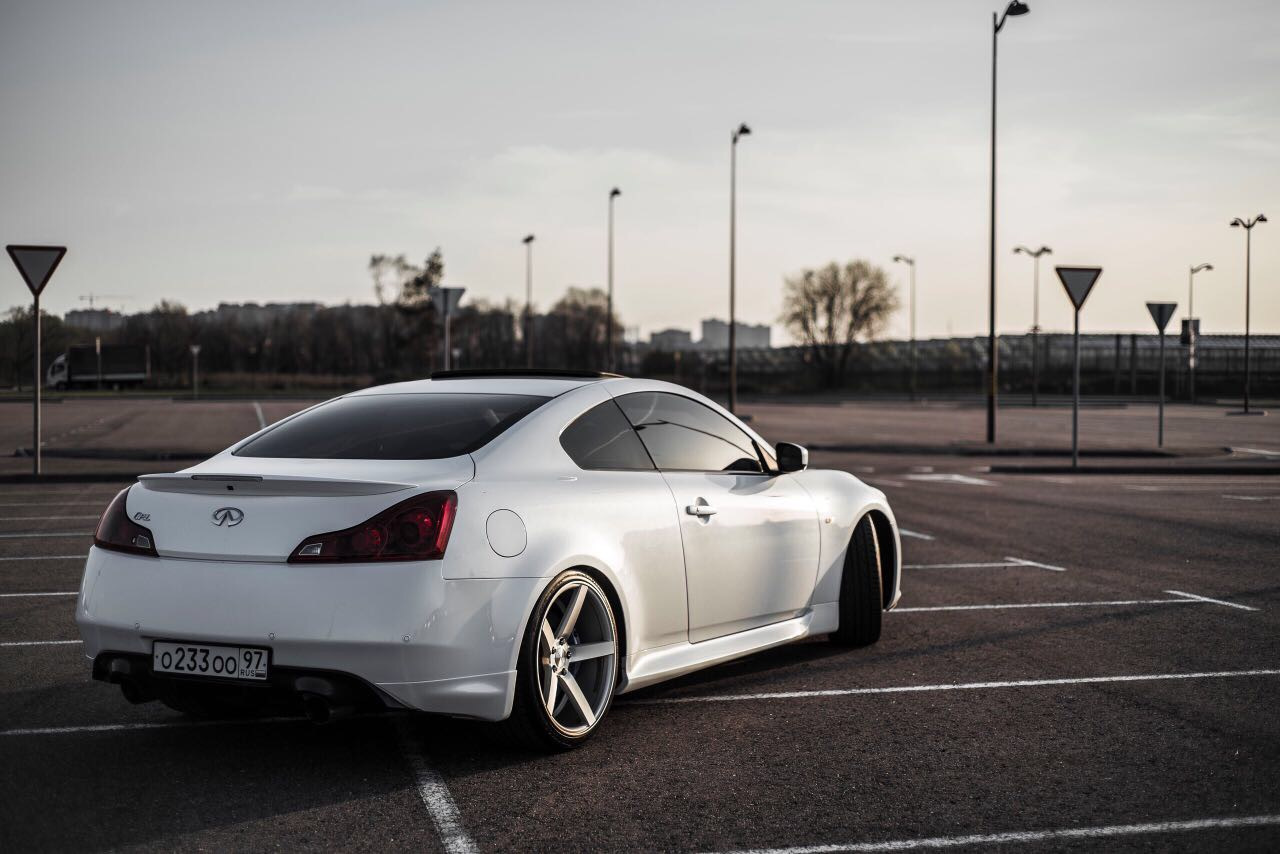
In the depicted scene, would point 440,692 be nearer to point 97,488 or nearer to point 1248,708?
point 1248,708

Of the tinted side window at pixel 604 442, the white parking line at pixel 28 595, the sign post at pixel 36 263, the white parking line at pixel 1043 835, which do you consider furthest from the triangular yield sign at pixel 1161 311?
the white parking line at pixel 1043 835

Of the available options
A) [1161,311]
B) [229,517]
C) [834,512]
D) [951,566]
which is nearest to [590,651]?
[229,517]

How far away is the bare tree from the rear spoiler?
95.0m

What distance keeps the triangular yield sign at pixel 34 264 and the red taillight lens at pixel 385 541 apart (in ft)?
50.1

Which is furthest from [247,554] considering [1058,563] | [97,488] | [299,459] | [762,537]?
[97,488]

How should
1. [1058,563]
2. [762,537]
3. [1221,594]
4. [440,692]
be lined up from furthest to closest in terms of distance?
1. [1058,563]
2. [1221,594]
3. [762,537]
4. [440,692]

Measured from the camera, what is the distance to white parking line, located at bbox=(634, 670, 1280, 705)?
6.21 metres

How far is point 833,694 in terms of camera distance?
6277 mm

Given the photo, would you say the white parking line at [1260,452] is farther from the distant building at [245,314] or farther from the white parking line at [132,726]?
the distant building at [245,314]

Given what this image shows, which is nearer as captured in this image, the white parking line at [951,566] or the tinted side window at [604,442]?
the tinted side window at [604,442]

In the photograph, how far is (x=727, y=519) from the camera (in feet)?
20.3

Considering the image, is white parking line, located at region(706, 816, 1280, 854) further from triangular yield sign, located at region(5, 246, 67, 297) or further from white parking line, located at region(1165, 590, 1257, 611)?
triangular yield sign, located at region(5, 246, 67, 297)

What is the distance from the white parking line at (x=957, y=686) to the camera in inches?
245

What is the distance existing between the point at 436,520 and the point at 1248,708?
387 cm
